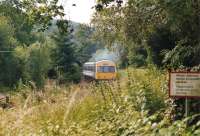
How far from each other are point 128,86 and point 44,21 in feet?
5.22

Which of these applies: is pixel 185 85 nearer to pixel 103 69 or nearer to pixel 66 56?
pixel 103 69

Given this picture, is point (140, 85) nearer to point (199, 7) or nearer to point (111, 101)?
point (111, 101)

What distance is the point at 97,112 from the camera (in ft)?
24.1

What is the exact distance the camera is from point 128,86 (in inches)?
301

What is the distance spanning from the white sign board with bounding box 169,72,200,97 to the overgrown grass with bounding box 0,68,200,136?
0.31 meters

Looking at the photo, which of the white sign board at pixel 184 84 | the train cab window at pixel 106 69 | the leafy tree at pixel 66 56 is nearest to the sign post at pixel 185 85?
the white sign board at pixel 184 84

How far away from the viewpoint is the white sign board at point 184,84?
18.0 feet

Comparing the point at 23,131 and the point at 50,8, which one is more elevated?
the point at 50,8

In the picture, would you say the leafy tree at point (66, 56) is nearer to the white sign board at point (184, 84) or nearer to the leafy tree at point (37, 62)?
the leafy tree at point (37, 62)

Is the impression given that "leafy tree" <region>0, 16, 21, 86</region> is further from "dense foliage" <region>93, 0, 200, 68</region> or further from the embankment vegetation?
the embankment vegetation

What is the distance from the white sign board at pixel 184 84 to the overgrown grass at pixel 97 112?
0.31m

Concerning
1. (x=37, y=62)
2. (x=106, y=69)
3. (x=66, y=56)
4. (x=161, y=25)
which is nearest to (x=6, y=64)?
(x=37, y=62)

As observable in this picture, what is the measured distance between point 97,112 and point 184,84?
2118mm

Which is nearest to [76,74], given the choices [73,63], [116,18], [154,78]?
[73,63]
